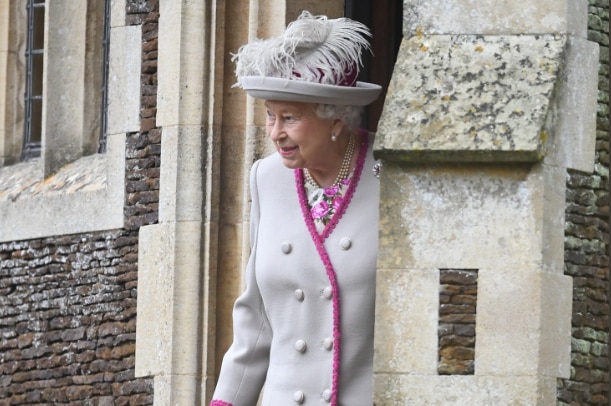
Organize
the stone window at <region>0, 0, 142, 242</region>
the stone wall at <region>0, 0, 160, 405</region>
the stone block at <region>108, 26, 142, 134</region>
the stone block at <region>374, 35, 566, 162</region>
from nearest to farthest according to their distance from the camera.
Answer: the stone block at <region>374, 35, 566, 162</region> < the stone wall at <region>0, 0, 160, 405</region> < the stone block at <region>108, 26, 142, 134</region> < the stone window at <region>0, 0, 142, 242</region>

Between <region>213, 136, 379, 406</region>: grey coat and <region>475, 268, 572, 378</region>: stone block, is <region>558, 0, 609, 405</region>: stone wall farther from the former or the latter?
<region>213, 136, 379, 406</region>: grey coat

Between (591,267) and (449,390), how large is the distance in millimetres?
712

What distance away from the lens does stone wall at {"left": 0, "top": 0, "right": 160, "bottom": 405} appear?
40.5ft

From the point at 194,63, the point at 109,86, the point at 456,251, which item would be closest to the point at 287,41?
the point at 456,251

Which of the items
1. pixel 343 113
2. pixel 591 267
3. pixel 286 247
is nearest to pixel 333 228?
pixel 286 247

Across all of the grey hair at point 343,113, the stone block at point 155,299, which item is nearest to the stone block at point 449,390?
the grey hair at point 343,113

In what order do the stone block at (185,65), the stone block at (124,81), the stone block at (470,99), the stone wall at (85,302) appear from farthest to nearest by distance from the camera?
1. the stone block at (124,81)
2. the stone wall at (85,302)
3. the stone block at (185,65)
4. the stone block at (470,99)

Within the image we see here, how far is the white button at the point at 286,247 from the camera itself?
8672mm

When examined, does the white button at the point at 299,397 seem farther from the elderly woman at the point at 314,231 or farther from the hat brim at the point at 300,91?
the hat brim at the point at 300,91

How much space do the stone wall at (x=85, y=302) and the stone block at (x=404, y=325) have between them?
3738 mm

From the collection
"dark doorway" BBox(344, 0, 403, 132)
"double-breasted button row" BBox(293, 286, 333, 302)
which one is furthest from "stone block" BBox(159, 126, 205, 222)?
"double-breasted button row" BBox(293, 286, 333, 302)

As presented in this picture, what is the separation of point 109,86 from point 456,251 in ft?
14.9

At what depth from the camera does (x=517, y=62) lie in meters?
8.69

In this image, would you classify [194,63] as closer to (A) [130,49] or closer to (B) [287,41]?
(A) [130,49]
